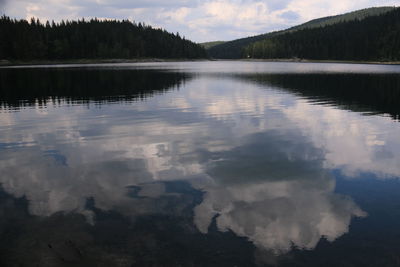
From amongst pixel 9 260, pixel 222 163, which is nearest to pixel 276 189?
pixel 222 163

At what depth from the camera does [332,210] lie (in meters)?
11.1

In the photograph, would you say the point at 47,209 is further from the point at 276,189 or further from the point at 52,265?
the point at 276,189

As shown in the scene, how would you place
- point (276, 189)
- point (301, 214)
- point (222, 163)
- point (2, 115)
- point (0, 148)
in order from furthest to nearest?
1. point (2, 115)
2. point (0, 148)
3. point (222, 163)
4. point (276, 189)
5. point (301, 214)

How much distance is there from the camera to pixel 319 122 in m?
27.2

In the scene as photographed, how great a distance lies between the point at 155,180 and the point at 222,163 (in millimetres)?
3718

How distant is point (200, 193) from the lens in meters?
12.5

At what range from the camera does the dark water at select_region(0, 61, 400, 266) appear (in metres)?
8.62

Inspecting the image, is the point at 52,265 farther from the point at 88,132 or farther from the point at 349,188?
the point at 88,132

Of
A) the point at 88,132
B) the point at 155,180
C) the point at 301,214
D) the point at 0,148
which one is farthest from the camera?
the point at 88,132

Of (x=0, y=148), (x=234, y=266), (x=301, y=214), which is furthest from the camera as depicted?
(x=0, y=148)

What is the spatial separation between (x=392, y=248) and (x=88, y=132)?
19942 mm

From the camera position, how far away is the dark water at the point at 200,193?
8625mm

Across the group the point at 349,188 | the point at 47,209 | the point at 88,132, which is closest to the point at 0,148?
the point at 88,132

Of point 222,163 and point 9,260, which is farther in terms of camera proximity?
point 222,163
